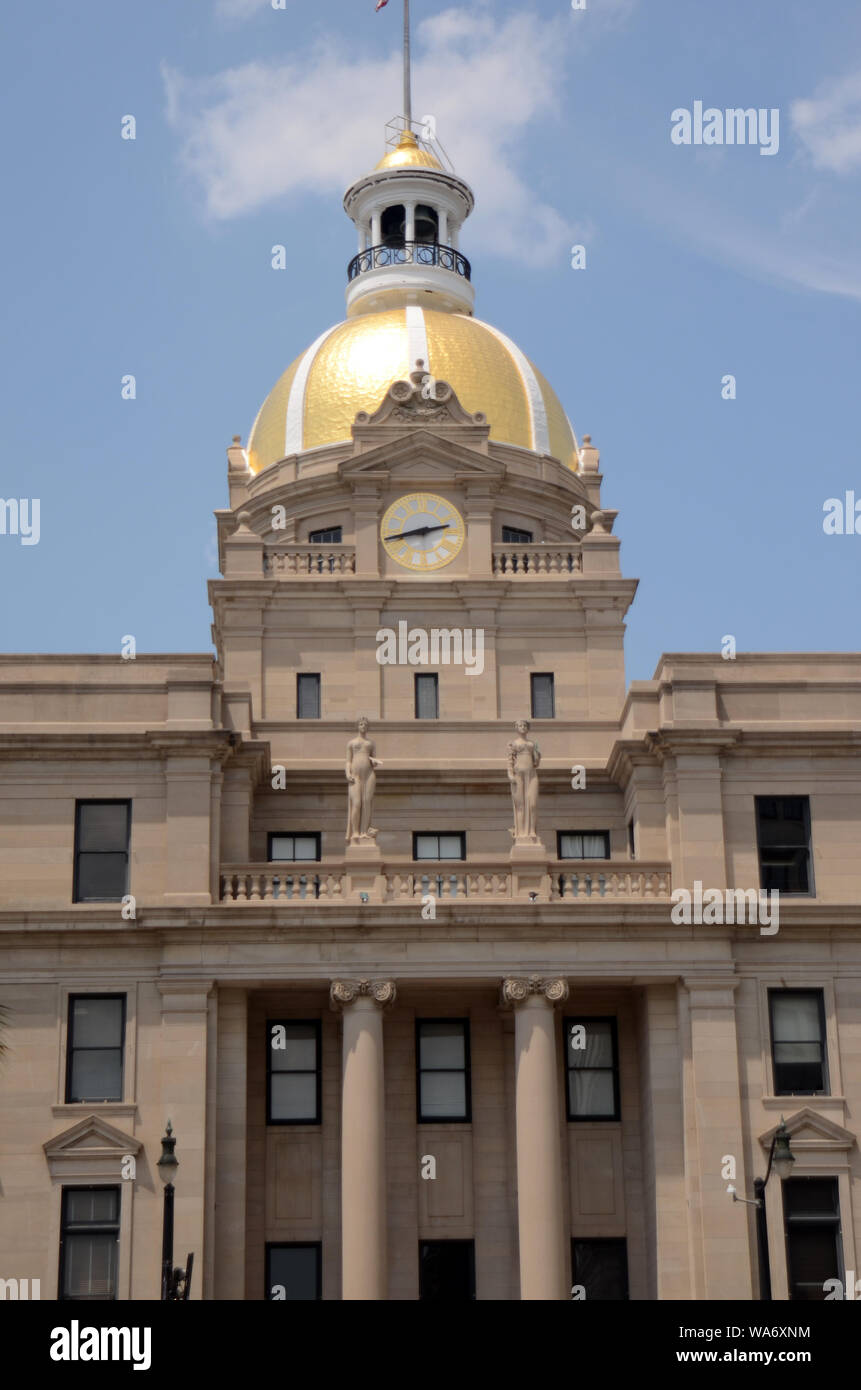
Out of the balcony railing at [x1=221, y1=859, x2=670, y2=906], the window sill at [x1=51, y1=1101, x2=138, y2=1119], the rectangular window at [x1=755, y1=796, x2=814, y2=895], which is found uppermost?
the rectangular window at [x1=755, y1=796, x2=814, y2=895]

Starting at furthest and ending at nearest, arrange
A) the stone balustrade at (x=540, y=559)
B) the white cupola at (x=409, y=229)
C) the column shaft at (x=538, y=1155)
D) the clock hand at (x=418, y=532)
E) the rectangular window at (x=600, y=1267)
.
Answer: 1. the white cupola at (x=409, y=229)
2. the clock hand at (x=418, y=532)
3. the stone balustrade at (x=540, y=559)
4. the rectangular window at (x=600, y=1267)
5. the column shaft at (x=538, y=1155)

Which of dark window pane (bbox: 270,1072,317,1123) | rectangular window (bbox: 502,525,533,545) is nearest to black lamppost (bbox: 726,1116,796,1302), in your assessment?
dark window pane (bbox: 270,1072,317,1123)

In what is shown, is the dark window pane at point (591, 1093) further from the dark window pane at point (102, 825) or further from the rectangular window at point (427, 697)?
the rectangular window at point (427, 697)

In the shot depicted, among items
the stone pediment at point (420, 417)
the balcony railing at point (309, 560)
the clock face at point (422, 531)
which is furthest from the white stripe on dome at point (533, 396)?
the balcony railing at point (309, 560)

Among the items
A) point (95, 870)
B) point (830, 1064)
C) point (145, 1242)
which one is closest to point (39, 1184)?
point (145, 1242)

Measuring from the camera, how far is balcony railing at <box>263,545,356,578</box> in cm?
5453

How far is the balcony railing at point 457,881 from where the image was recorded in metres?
43.8

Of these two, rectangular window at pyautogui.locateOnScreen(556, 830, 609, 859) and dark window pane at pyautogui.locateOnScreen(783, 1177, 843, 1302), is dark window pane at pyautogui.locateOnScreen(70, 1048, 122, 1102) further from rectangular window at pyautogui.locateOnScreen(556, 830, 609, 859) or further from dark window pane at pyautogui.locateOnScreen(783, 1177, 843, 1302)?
dark window pane at pyautogui.locateOnScreen(783, 1177, 843, 1302)

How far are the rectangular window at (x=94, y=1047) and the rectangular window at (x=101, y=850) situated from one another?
6.89ft

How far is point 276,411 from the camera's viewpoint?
63094 mm

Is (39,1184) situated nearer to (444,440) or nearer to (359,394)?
(444,440)

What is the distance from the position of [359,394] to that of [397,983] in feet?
74.6

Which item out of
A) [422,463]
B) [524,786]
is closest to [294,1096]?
[524,786]

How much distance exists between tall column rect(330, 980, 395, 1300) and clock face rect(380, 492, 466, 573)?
14956 mm
